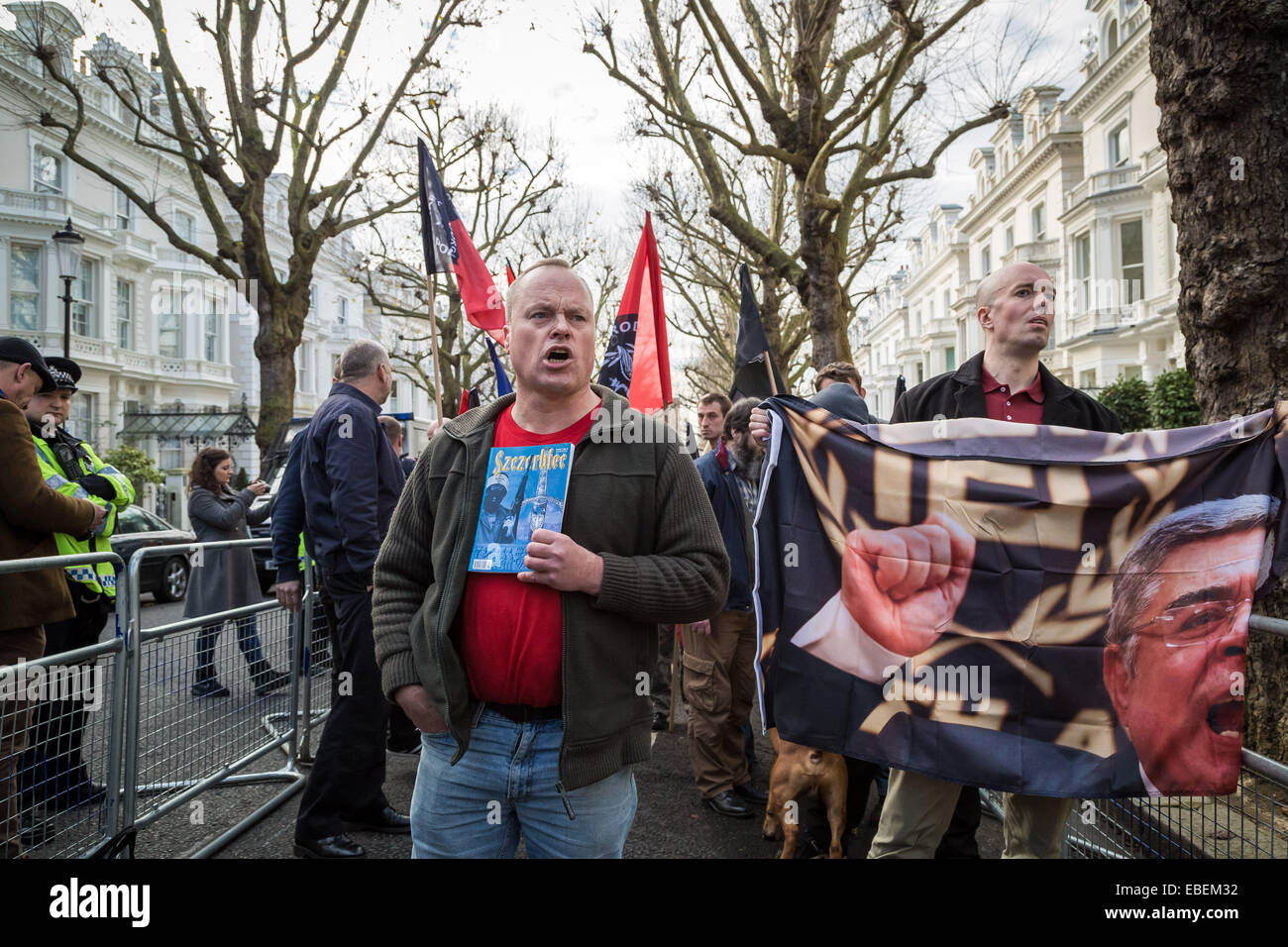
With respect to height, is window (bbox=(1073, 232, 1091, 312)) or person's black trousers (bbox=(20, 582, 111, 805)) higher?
window (bbox=(1073, 232, 1091, 312))

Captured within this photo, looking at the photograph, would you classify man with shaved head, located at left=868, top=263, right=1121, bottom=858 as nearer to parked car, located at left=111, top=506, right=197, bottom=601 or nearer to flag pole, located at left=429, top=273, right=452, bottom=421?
flag pole, located at left=429, top=273, right=452, bottom=421

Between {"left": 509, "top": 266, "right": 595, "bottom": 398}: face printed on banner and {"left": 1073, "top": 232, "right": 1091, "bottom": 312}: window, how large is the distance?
115 ft

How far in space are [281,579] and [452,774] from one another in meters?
3.04

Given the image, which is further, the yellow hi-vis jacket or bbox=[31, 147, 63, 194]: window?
A: bbox=[31, 147, 63, 194]: window

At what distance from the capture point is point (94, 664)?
12.3 feet

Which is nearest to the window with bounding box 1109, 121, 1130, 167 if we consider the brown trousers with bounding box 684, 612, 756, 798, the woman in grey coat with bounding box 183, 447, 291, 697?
the woman in grey coat with bounding box 183, 447, 291, 697

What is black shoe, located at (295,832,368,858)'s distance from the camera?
4.01 meters

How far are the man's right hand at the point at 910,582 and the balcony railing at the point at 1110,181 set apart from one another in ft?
105

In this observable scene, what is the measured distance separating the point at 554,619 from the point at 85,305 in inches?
1433

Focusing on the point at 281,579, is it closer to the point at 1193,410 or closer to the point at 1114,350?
the point at 1193,410

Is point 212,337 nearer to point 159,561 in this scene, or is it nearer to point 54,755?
point 159,561

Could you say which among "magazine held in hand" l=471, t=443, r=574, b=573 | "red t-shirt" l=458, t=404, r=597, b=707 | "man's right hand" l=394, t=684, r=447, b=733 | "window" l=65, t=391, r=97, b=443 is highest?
"window" l=65, t=391, r=97, b=443

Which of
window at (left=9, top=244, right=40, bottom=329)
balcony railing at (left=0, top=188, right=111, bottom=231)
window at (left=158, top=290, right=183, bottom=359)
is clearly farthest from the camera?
window at (left=158, top=290, right=183, bottom=359)

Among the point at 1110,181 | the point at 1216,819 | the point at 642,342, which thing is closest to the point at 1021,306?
the point at 1216,819
